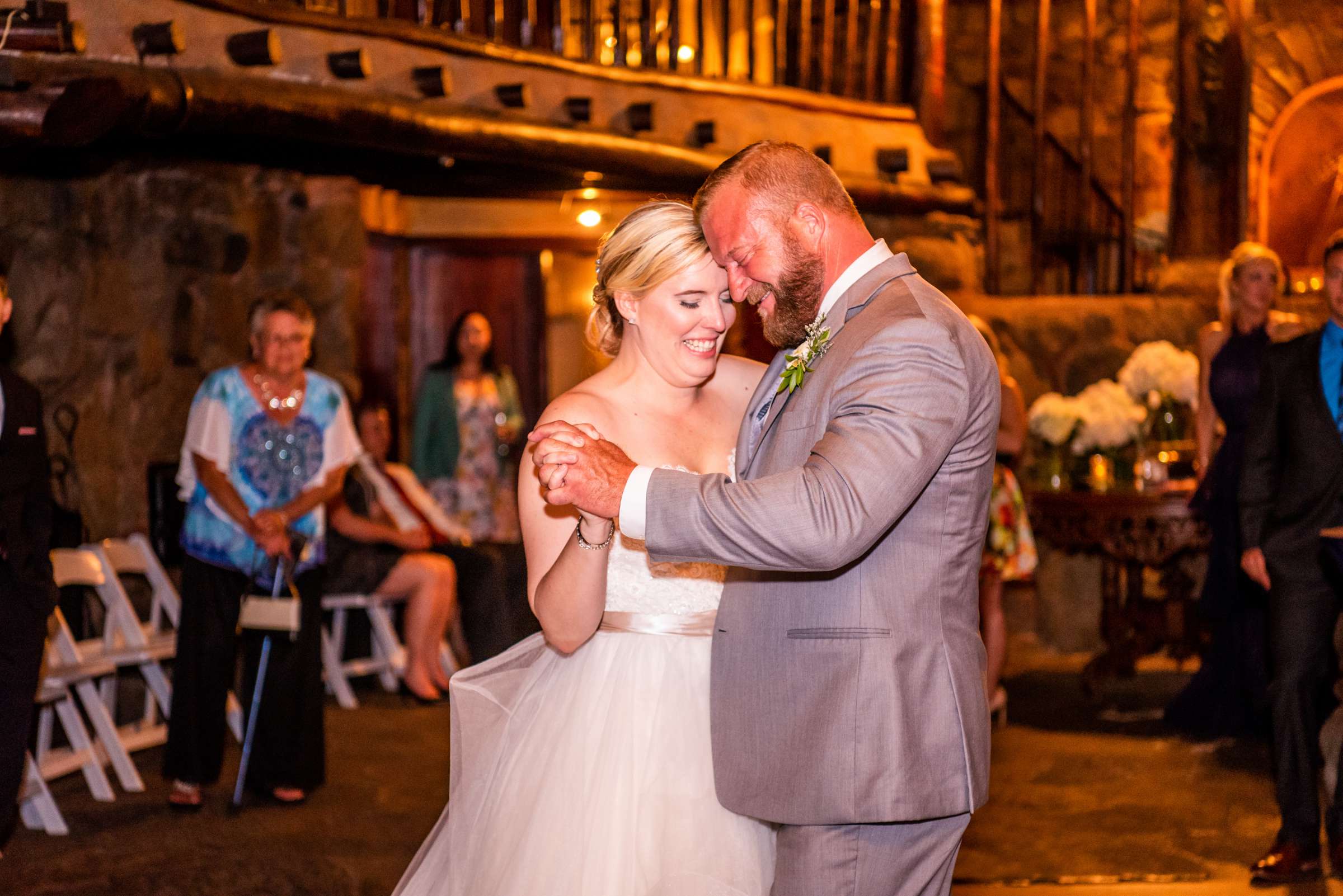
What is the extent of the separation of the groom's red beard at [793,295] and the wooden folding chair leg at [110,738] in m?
3.61

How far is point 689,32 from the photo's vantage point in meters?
7.41

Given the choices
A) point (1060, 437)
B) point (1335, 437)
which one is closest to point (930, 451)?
point (1335, 437)

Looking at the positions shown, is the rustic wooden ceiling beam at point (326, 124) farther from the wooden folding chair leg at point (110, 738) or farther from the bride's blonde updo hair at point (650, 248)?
the bride's blonde updo hair at point (650, 248)

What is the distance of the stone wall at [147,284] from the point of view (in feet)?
17.2

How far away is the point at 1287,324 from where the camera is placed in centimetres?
630

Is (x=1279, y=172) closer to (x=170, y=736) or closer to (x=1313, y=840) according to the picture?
(x=1313, y=840)

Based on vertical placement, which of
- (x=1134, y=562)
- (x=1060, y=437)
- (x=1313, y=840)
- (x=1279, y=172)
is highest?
(x=1279, y=172)

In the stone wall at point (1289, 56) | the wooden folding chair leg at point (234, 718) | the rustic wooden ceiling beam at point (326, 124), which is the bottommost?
the wooden folding chair leg at point (234, 718)

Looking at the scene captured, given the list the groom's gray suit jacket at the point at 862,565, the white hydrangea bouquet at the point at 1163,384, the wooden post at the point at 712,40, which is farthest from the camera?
the wooden post at the point at 712,40

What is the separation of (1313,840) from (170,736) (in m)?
3.61

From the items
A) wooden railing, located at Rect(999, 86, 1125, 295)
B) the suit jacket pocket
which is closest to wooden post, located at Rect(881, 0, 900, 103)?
wooden railing, located at Rect(999, 86, 1125, 295)

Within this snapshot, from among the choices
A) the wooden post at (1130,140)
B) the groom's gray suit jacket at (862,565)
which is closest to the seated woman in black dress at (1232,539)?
the wooden post at (1130,140)

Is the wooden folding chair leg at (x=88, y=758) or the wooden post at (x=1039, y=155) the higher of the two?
the wooden post at (x=1039, y=155)

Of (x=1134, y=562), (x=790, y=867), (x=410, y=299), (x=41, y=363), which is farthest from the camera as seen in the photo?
(x=410, y=299)
